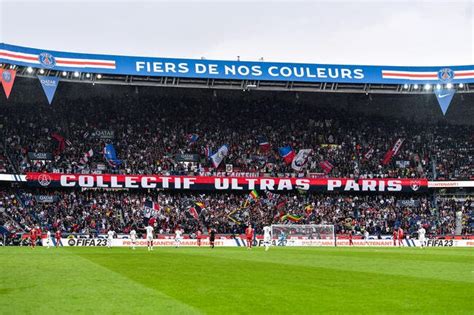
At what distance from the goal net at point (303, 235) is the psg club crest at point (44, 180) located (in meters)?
20.6

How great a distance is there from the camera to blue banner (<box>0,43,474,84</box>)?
56750mm

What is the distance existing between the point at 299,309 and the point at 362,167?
55.8 m

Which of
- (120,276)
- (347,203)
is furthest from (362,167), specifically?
(120,276)

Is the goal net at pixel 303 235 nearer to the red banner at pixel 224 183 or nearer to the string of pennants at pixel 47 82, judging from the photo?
the red banner at pixel 224 183

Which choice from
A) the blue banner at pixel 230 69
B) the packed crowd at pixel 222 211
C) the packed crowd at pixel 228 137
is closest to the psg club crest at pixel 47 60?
the blue banner at pixel 230 69

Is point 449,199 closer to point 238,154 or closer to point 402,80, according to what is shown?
point 402,80

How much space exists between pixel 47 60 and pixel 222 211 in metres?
20.7

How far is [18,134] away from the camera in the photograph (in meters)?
62.6

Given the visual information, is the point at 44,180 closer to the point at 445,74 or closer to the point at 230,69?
the point at 230,69

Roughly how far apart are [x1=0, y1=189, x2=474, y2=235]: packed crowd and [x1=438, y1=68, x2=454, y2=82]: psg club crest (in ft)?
41.0

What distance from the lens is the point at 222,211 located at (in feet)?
205

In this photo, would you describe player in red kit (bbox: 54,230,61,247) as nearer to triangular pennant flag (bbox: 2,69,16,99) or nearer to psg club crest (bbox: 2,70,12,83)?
triangular pennant flag (bbox: 2,69,16,99)

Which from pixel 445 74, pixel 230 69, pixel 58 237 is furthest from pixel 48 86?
pixel 445 74

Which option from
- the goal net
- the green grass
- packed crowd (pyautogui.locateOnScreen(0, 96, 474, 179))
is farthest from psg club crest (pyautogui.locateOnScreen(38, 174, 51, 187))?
the green grass
